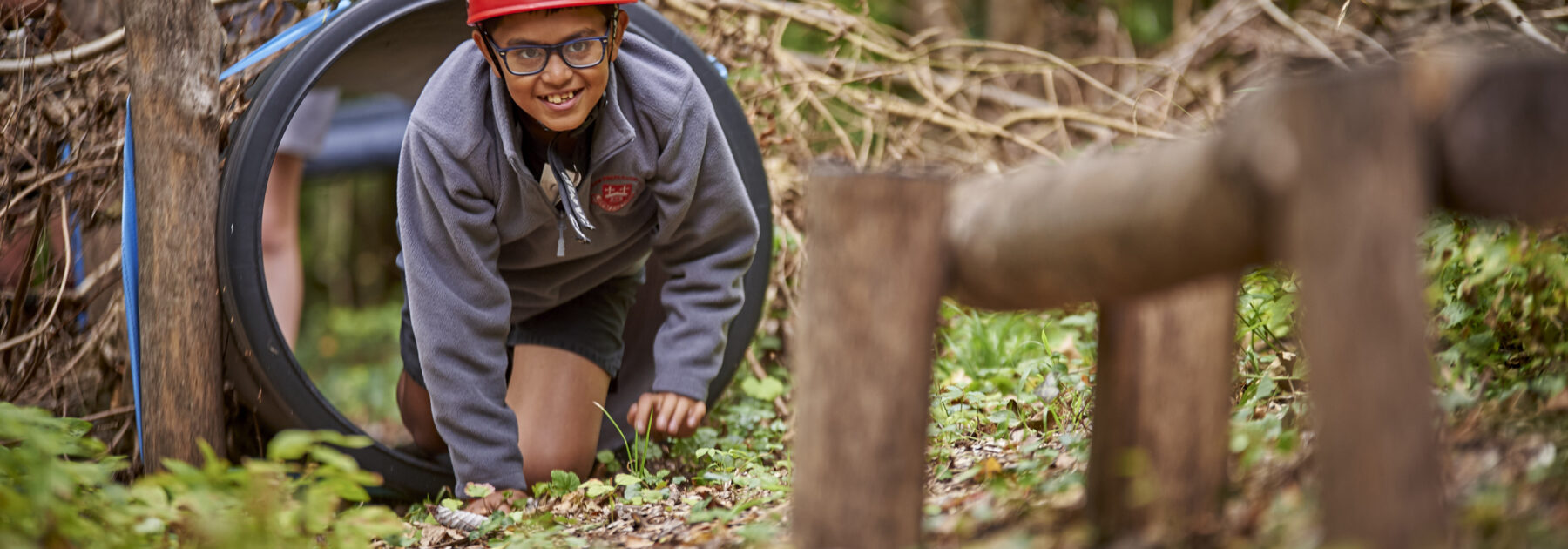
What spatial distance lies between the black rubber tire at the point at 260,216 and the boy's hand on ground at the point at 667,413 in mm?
412

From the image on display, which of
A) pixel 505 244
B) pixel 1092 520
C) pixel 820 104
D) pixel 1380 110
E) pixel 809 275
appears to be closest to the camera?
pixel 1380 110

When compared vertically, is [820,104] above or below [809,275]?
above

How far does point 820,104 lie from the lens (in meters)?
4.53

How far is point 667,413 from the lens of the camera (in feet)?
10.1

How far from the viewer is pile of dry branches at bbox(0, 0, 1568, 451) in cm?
308

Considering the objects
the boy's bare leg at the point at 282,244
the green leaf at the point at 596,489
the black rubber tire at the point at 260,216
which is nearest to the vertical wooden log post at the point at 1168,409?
the green leaf at the point at 596,489

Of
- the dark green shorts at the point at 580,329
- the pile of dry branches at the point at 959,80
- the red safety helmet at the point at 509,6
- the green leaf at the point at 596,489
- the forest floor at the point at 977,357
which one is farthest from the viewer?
the pile of dry branches at the point at 959,80

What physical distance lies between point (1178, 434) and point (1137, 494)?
4.6 inches

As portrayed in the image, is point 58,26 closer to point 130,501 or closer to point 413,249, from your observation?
point 413,249

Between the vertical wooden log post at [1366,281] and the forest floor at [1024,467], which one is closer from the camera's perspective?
the vertical wooden log post at [1366,281]

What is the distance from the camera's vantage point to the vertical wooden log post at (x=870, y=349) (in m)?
1.52

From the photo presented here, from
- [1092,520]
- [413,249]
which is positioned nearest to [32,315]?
Result: [413,249]

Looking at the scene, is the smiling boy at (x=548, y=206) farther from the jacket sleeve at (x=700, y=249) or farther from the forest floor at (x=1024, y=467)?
the forest floor at (x=1024, y=467)

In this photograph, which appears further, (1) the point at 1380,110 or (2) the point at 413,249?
(2) the point at 413,249
